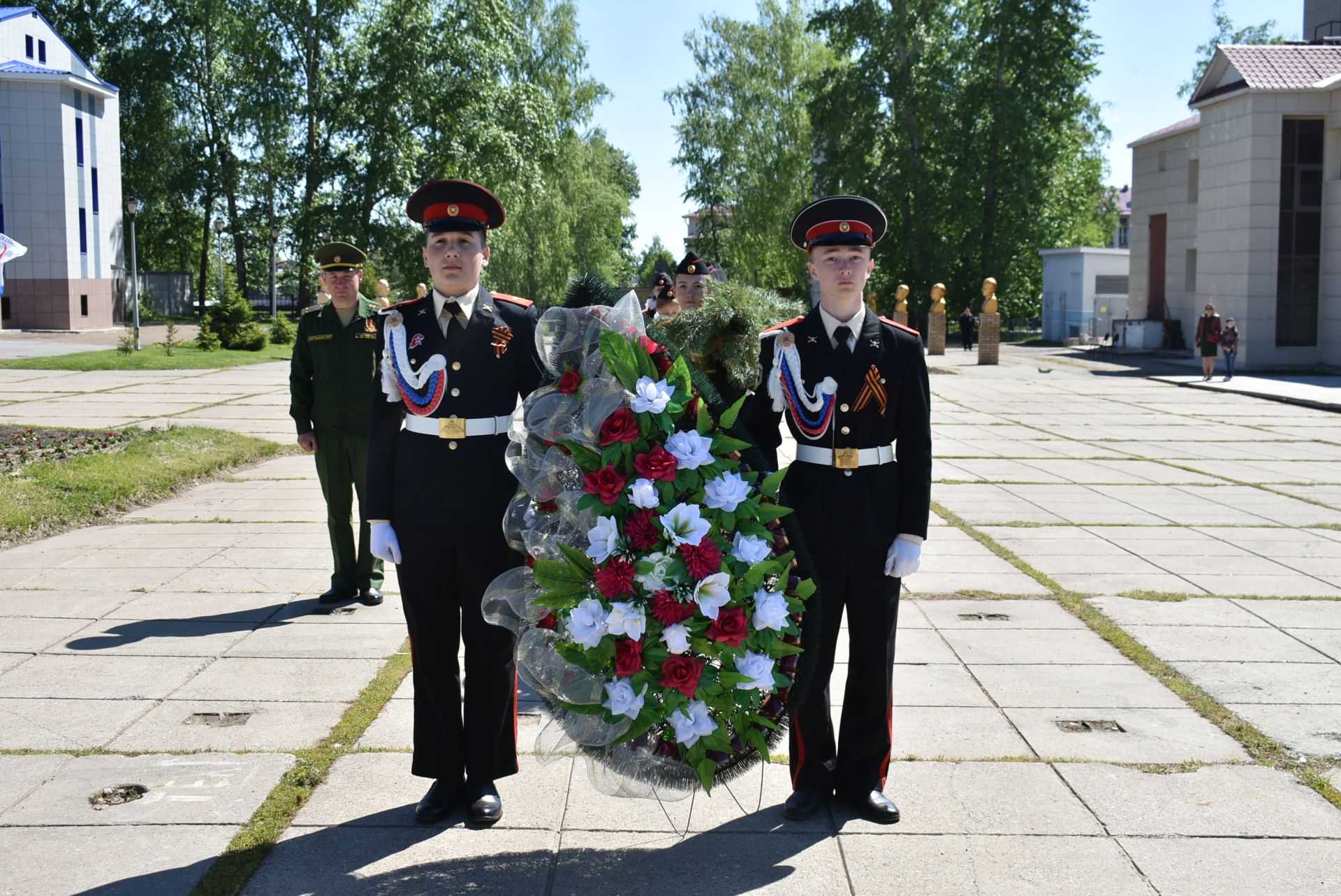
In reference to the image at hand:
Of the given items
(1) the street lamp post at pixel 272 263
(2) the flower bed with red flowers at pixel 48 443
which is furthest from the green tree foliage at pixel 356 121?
(2) the flower bed with red flowers at pixel 48 443

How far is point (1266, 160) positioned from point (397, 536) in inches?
1278

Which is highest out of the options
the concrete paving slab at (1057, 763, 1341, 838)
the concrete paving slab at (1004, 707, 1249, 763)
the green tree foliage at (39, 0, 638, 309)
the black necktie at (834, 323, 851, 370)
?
the green tree foliage at (39, 0, 638, 309)

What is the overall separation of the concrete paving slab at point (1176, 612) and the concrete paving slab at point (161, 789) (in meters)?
4.70

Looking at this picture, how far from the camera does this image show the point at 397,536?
14.2ft

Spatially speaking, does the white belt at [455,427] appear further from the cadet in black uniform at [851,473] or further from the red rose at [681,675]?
the red rose at [681,675]

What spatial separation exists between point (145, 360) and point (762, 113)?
31544 mm

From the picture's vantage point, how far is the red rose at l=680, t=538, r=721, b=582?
11.6ft

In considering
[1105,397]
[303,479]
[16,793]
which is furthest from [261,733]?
[1105,397]

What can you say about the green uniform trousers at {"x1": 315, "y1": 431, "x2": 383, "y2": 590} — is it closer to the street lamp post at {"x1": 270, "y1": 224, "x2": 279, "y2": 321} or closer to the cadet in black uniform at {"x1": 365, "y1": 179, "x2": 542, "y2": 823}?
the cadet in black uniform at {"x1": 365, "y1": 179, "x2": 542, "y2": 823}

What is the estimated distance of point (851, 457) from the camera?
425cm

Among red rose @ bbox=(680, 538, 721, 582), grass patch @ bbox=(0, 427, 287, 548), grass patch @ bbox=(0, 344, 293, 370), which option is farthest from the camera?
grass patch @ bbox=(0, 344, 293, 370)

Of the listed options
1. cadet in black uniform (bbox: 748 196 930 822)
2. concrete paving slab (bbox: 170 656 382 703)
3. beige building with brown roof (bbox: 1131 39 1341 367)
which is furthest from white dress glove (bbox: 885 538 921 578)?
beige building with brown roof (bbox: 1131 39 1341 367)

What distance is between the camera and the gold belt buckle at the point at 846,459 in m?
4.25

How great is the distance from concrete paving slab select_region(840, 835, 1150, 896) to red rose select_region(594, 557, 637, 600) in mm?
1172
